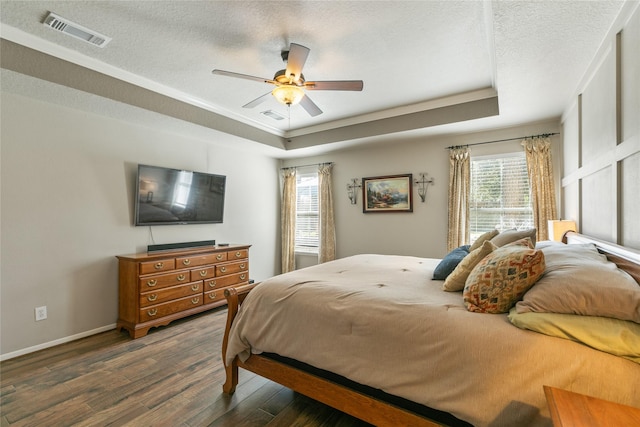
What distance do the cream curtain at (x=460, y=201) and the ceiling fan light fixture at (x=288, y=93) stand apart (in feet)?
8.45

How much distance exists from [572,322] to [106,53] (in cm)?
379

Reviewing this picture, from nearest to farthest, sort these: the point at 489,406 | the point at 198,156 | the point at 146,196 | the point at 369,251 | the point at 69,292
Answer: the point at 489,406 → the point at 69,292 → the point at 146,196 → the point at 198,156 → the point at 369,251

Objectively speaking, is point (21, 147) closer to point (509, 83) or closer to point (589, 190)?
point (509, 83)

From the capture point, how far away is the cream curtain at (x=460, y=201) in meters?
3.99

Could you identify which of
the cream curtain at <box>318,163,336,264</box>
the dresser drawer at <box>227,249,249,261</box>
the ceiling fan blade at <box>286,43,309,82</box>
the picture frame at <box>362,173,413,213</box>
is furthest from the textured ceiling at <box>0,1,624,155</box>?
the dresser drawer at <box>227,249,249,261</box>

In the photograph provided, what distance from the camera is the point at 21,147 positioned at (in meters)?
2.74

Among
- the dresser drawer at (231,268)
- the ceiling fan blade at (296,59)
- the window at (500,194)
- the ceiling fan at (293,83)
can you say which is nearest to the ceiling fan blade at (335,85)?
the ceiling fan at (293,83)

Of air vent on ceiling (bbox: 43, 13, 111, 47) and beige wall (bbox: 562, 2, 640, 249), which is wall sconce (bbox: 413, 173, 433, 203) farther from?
air vent on ceiling (bbox: 43, 13, 111, 47)

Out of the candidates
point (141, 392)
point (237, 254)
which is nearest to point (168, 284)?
point (237, 254)

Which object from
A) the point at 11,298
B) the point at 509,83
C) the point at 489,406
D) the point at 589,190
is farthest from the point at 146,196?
the point at 589,190

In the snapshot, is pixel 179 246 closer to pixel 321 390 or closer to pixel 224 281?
pixel 224 281

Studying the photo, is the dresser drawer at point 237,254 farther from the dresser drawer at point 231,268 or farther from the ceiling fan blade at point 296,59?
the ceiling fan blade at point 296,59

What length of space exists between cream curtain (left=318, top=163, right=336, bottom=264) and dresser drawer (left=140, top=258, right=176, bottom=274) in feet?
8.32

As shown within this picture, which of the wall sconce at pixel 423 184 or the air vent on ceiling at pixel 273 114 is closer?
the air vent on ceiling at pixel 273 114
